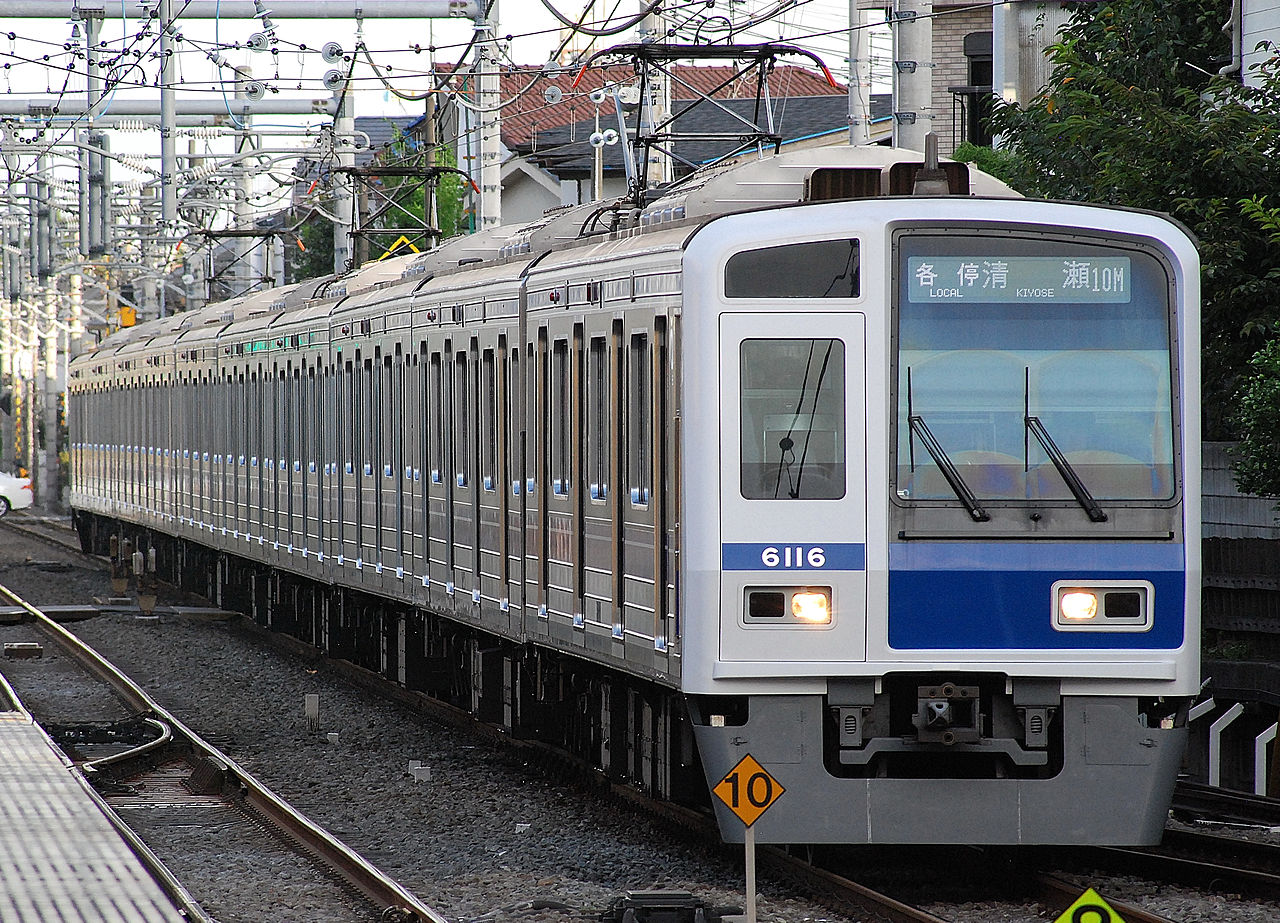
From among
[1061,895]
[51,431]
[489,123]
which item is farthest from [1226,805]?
[51,431]

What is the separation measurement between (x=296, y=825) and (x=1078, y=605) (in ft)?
14.0

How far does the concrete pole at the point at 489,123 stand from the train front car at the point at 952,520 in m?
12.5

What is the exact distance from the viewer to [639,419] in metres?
9.51

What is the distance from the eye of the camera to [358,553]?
16.2 metres

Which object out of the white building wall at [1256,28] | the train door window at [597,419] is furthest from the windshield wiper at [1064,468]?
the white building wall at [1256,28]

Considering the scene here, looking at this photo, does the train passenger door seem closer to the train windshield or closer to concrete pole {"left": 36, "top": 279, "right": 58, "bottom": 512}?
the train windshield

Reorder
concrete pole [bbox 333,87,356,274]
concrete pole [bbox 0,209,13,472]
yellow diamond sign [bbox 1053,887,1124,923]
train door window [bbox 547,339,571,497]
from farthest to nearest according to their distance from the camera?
concrete pole [bbox 0,209,13,472]
concrete pole [bbox 333,87,356,274]
train door window [bbox 547,339,571,497]
yellow diamond sign [bbox 1053,887,1124,923]

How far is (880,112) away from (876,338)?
31167mm

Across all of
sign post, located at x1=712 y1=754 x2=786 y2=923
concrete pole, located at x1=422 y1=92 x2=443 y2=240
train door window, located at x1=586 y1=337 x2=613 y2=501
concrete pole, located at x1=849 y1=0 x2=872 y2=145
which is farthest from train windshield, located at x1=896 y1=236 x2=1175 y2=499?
concrete pole, located at x1=422 y1=92 x2=443 y2=240

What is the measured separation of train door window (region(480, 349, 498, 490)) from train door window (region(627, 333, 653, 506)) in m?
2.68

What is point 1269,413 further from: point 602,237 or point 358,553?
point 358,553

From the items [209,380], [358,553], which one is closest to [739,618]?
[358,553]

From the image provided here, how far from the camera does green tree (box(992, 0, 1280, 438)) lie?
1237 centimetres

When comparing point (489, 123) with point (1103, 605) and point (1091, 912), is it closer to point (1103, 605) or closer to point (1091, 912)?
point (1103, 605)
